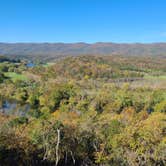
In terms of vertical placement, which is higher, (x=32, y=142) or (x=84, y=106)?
(x=32, y=142)

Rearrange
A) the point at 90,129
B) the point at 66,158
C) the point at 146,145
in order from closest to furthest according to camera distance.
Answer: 1. the point at 146,145
2. the point at 66,158
3. the point at 90,129

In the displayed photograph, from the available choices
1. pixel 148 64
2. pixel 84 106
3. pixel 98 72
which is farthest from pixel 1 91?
pixel 148 64

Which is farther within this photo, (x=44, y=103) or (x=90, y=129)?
(x=44, y=103)

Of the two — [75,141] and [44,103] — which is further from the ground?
[75,141]

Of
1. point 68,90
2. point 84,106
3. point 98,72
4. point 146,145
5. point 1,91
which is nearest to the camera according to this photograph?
point 146,145

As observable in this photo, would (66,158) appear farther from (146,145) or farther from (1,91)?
(1,91)

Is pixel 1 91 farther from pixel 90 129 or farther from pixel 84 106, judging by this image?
pixel 90 129

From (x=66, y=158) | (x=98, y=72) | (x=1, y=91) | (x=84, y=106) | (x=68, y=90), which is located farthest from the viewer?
(x=98, y=72)

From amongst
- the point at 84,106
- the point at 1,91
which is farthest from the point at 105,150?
the point at 1,91

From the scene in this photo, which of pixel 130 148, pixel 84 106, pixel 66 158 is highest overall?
pixel 130 148
